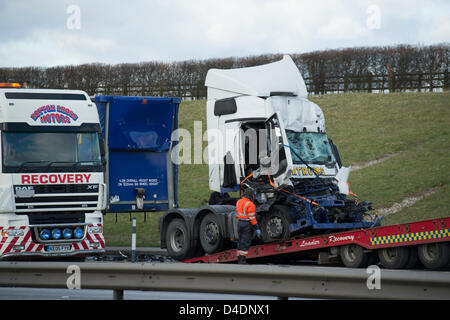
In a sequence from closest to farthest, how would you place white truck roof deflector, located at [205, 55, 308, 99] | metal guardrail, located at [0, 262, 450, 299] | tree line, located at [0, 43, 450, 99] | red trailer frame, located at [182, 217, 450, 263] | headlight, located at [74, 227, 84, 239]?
A: metal guardrail, located at [0, 262, 450, 299]
red trailer frame, located at [182, 217, 450, 263]
headlight, located at [74, 227, 84, 239]
white truck roof deflector, located at [205, 55, 308, 99]
tree line, located at [0, 43, 450, 99]

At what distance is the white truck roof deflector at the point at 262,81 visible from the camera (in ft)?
47.9

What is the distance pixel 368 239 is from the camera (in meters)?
12.0

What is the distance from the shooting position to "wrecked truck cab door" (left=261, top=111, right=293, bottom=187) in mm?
13438

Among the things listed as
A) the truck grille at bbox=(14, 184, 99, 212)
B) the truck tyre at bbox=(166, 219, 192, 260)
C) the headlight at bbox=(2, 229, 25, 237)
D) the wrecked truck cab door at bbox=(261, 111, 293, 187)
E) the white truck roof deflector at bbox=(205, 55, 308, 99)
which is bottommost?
the truck tyre at bbox=(166, 219, 192, 260)

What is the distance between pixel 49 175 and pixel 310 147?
5.16m

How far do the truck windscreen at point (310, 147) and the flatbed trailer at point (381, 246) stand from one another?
5.68 ft

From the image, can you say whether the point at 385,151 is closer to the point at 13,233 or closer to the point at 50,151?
the point at 50,151

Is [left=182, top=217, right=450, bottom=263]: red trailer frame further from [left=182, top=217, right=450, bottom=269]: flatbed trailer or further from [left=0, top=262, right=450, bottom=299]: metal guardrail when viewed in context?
[left=0, top=262, right=450, bottom=299]: metal guardrail

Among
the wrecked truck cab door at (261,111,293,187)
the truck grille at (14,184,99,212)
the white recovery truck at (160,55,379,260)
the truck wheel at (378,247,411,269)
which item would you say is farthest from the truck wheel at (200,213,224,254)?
the truck wheel at (378,247,411,269)

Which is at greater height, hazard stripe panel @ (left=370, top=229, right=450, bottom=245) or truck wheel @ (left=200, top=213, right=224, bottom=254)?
hazard stripe panel @ (left=370, top=229, right=450, bottom=245)

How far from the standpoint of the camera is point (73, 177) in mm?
14008

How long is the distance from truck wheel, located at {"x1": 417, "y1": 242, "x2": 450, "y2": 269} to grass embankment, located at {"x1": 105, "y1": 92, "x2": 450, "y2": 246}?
10.6 metres
